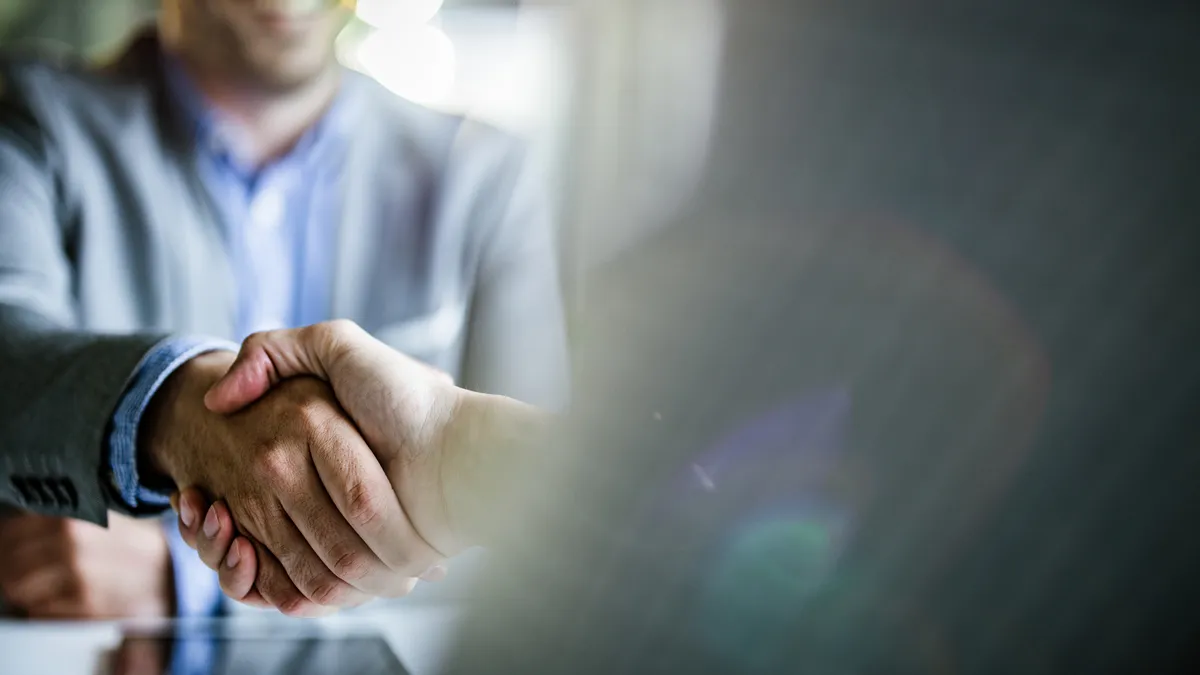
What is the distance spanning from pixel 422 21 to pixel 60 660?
0.61m

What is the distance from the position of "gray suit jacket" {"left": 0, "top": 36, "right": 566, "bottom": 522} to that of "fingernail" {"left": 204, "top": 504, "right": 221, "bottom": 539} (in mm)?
191

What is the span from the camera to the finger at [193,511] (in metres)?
0.54

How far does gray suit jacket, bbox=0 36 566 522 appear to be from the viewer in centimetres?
73

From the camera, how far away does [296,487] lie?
0.50 m

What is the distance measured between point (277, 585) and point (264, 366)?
0.45ft

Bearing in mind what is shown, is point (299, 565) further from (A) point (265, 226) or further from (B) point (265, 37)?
(B) point (265, 37)

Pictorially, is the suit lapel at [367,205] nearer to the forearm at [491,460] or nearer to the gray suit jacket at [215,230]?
the gray suit jacket at [215,230]

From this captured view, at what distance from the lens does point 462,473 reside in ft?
1.61

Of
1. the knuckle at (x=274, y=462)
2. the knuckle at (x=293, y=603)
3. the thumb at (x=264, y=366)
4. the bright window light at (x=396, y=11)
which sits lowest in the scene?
the knuckle at (x=293, y=603)

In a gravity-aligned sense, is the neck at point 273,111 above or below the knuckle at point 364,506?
above

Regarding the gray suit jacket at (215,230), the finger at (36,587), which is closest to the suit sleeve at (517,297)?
the gray suit jacket at (215,230)

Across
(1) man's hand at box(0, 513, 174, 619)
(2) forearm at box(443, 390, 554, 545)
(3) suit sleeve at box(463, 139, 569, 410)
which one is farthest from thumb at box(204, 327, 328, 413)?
Answer: (1) man's hand at box(0, 513, 174, 619)

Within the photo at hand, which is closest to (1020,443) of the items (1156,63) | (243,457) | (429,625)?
(1156,63)

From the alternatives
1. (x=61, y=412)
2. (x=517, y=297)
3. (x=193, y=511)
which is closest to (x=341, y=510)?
(x=193, y=511)
